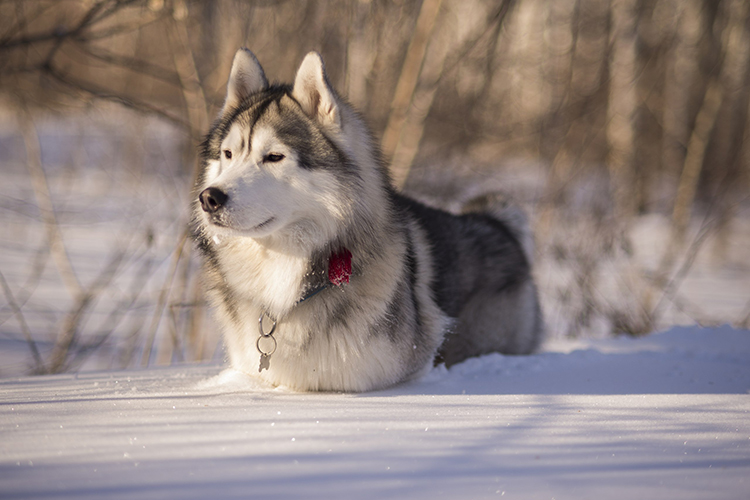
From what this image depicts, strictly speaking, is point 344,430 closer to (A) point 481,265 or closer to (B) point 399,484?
(B) point 399,484

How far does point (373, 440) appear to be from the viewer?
5.06 feet

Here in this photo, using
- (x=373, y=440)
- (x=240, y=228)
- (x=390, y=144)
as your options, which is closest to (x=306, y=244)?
(x=240, y=228)

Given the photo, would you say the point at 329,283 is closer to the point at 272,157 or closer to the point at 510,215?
the point at 272,157

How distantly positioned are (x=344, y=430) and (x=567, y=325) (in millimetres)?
4212

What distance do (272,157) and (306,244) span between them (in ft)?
1.33

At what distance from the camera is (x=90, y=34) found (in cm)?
337

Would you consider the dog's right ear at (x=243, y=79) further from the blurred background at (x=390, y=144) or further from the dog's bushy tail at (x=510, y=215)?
the dog's bushy tail at (x=510, y=215)

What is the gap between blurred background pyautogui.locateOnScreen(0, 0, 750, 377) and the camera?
4406 millimetres

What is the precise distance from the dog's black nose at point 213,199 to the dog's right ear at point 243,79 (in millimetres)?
810

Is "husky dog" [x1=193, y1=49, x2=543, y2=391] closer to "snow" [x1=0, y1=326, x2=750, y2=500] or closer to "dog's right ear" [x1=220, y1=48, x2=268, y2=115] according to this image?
"dog's right ear" [x1=220, y1=48, x2=268, y2=115]

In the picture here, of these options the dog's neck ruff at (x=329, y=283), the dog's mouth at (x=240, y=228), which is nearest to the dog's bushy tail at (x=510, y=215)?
the dog's neck ruff at (x=329, y=283)

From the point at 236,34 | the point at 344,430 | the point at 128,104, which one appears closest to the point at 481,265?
the point at 344,430

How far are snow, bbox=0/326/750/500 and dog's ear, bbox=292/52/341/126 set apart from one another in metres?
1.23

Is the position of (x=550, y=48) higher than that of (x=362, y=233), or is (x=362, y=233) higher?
(x=550, y=48)
